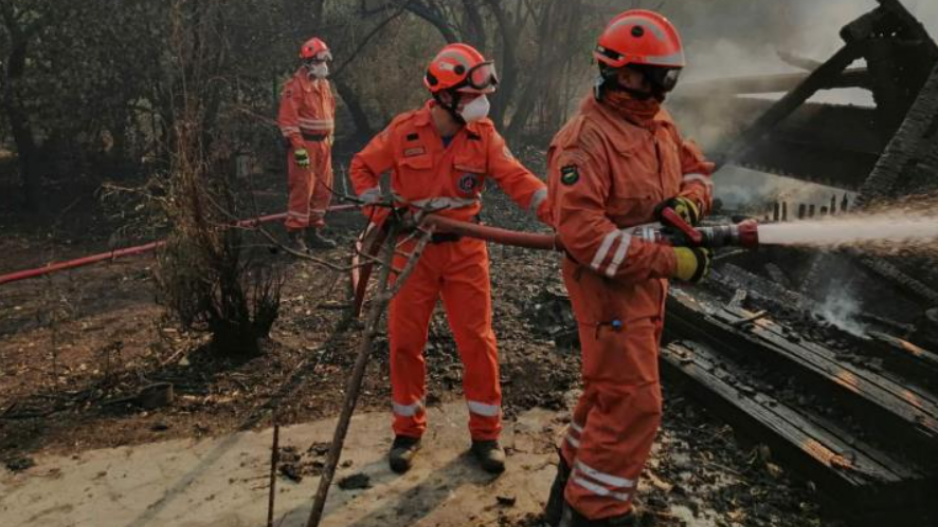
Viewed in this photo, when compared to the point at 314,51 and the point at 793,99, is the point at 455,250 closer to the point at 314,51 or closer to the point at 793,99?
the point at 314,51

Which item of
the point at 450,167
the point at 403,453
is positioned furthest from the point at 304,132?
the point at 403,453

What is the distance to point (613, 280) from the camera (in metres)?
2.93

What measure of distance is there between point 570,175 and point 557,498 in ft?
5.15

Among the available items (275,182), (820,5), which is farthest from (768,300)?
(820,5)

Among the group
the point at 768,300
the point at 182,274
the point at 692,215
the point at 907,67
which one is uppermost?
the point at 907,67

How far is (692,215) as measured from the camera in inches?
120

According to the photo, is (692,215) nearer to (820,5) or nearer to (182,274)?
(182,274)

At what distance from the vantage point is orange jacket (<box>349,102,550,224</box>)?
152 inches

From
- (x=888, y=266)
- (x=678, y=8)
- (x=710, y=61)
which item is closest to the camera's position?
(x=888, y=266)

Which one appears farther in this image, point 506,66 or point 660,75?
point 506,66

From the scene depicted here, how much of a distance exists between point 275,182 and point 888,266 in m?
8.51

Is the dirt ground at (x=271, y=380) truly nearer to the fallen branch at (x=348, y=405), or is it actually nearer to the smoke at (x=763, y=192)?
the fallen branch at (x=348, y=405)

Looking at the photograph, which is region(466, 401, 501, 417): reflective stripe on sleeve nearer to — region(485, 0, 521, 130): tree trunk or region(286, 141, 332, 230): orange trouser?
region(286, 141, 332, 230): orange trouser

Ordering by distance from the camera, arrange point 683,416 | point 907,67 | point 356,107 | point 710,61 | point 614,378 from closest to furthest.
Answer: point 614,378 < point 683,416 < point 907,67 < point 356,107 < point 710,61
